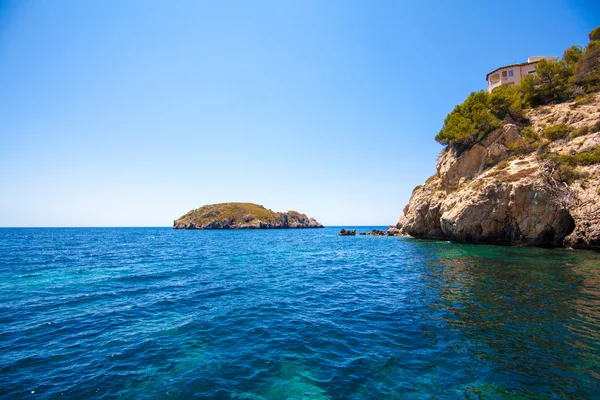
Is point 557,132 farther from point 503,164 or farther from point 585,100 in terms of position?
point 585,100

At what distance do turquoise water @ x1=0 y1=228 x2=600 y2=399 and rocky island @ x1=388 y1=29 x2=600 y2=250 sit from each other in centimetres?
1473

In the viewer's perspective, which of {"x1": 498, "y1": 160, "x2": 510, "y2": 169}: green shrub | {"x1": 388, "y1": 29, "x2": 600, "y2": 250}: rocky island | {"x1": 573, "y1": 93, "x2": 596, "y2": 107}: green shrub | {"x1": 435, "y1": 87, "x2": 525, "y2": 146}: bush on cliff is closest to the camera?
{"x1": 388, "y1": 29, "x2": 600, "y2": 250}: rocky island

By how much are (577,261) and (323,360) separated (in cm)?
2790

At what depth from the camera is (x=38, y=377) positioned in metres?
7.42

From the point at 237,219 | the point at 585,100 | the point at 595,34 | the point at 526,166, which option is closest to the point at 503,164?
the point at 526,166

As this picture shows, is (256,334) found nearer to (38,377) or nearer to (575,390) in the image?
(38,377)

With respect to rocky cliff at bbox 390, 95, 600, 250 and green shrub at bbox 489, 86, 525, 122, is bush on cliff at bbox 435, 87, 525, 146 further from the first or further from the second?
rocky cliff at bbox 390, 95, 600, 250

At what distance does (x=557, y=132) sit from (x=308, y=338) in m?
46.7

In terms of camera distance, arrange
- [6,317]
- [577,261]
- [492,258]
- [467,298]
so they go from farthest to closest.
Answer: [492,258]
[577,261]
[467,298]
[6,317]

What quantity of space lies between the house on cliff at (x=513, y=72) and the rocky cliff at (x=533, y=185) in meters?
21.9

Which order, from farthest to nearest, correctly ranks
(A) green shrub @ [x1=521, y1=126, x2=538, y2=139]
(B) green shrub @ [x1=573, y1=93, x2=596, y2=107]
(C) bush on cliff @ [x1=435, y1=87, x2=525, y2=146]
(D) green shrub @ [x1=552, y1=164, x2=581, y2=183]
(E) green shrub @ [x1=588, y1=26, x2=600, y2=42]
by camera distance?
1. (E) green shrub @ [x1=588, y1=26, x2=600, y2=42]
2. (C) bush on cliff @ [x1=435, y1=87, x2=525, y2=146]
3. (A) green shrub @ [x1=521, y1=126, x2=538, y2=139]
4. (B) green shrub @ [x1=573, y1=93, x2=596, y2=107]
5. (D) green shrub @ [x1=552, y1=164, x2=581, y2=183]

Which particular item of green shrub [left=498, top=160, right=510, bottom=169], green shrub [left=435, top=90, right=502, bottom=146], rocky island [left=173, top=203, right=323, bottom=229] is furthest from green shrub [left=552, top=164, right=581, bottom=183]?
rocky island [left=173, top=203, right=323, bottom=229]

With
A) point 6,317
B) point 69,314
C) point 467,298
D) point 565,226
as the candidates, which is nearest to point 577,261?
point 565,226

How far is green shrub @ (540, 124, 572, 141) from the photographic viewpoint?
36059 mm
